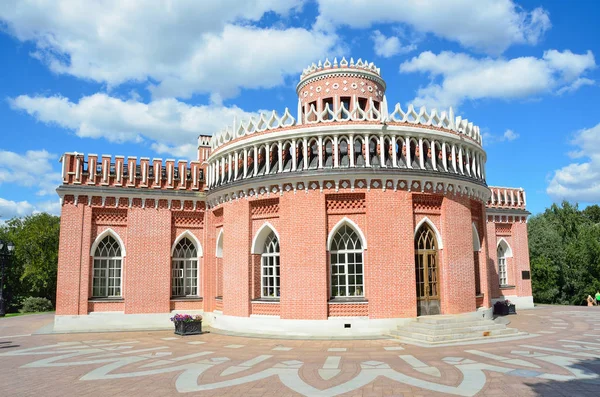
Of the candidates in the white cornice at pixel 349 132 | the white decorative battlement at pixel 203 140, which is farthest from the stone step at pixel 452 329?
the white decorative battlement at pixel 203 140

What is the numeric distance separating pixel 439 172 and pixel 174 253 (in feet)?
41.3

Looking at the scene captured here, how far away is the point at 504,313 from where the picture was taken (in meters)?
22.9

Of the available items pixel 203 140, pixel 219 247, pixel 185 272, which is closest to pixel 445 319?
pixel 219 247

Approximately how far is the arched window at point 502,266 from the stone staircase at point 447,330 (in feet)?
42.7

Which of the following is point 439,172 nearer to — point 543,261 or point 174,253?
point 174,253

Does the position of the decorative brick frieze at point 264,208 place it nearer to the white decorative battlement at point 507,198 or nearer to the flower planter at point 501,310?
the flower planter at point 501,310

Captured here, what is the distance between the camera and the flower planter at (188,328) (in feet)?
57.7

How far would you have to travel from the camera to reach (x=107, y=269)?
20.4 meters

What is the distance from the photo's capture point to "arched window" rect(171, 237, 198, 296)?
2138 centimetres

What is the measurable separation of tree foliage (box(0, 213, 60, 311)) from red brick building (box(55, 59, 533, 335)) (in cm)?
2052

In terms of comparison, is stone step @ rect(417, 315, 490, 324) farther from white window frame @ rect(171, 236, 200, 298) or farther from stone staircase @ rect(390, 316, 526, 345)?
white window frame @ rect(171, 236, 200, 298)

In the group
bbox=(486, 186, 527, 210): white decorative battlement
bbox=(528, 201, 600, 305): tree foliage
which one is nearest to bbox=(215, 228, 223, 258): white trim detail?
bbox=(486, 186, 527, 210): white decorative battlement

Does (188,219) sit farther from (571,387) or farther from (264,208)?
(571,387)

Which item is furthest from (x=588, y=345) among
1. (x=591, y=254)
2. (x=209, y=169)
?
Result: (x=591, y=254)
